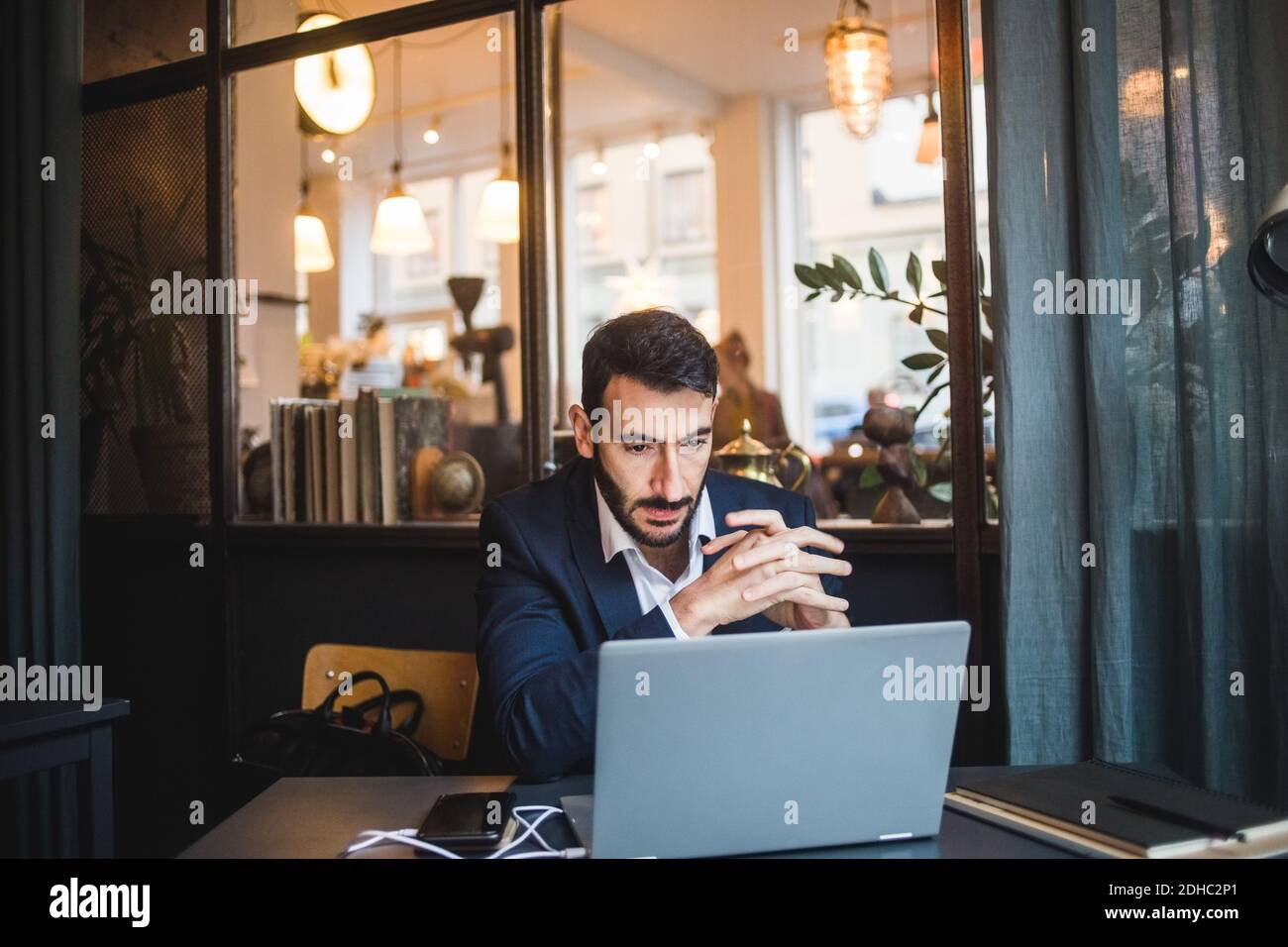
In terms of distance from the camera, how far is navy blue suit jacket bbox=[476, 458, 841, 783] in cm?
152

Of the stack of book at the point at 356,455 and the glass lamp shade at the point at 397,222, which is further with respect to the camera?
the glass lamp shade at the point at 397,222

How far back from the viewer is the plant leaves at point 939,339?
227 cm

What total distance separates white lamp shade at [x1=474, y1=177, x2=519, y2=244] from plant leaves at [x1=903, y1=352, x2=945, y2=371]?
319 centimetres

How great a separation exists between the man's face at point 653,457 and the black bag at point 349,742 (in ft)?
2.35

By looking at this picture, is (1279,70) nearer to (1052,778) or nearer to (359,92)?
(1052,778)

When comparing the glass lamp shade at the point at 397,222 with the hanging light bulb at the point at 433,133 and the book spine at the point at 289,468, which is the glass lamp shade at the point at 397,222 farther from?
the hanging light bulb at the point at 433,133

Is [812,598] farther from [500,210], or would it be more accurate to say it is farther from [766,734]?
[500,210]

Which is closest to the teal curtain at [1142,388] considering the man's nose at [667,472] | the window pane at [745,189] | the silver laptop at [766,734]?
the man's nose at [667,472]

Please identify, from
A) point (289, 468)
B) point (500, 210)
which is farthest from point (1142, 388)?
point (500, 210)

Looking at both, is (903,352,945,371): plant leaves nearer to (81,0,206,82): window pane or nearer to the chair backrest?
the chair backrest

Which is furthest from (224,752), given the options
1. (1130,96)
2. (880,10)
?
(880,10)

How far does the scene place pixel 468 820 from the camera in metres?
1.23

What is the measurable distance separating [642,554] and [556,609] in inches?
7.6
